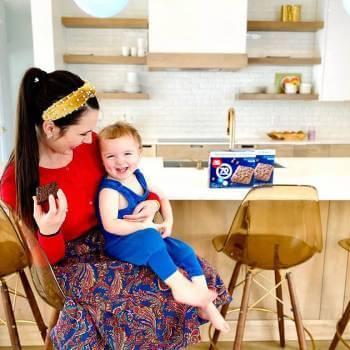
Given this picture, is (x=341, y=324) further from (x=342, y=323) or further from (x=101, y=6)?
(x=101, y=6)

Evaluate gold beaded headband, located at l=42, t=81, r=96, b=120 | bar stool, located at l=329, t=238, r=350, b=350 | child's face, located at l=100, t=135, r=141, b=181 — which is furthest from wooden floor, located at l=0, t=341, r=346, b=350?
gold beaded headband, located at l=42, t=81, r=96, b=120

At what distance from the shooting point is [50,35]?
13.4ft

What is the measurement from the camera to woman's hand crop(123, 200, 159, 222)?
145 cm

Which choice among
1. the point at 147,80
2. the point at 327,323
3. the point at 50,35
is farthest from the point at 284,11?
the point at 327,323

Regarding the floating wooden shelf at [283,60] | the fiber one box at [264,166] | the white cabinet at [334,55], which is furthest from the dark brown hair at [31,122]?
the white cabinet at [334,55]

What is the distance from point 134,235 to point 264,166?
76cm

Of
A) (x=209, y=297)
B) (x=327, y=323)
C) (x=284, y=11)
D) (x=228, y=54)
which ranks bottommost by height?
(x=327, y=323)

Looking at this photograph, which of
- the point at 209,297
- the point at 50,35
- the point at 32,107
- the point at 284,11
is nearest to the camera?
the point at 32,107

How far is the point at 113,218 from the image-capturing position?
1416mm

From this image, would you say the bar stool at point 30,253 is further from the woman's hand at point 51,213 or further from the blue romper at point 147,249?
Answer: the blue romper at point 147,249

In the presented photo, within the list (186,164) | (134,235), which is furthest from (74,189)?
(186,164)

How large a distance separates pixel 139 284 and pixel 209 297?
251 mm

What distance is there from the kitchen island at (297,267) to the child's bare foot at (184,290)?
0.64 meters

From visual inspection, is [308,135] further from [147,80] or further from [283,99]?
[147,80]
